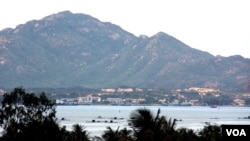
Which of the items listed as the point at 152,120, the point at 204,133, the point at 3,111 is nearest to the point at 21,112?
the point at 3,111

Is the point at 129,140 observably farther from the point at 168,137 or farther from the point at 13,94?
the point at 13,94

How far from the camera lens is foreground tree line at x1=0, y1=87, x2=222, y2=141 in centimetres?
2808

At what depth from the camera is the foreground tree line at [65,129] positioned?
2808 centimetres

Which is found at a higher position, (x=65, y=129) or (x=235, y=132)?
(x=235, y=132)

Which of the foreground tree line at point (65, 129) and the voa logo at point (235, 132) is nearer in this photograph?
the voa logo at point (235, 132)

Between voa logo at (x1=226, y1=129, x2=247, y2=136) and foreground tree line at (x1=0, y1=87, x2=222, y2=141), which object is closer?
voa logo at (x1=226, y1=129, x2=247, y2=136)

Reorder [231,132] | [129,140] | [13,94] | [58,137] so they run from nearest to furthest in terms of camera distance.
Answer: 1. [231,132]
2. [129,140]
3. [58,137]
4. [13,94]

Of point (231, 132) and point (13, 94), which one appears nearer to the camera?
point (231, 132)

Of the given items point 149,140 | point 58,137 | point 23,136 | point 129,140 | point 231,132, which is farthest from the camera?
point 23,136

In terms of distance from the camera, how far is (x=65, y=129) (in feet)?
162

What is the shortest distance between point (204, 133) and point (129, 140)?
16.4 m

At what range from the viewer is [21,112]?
59875 millimetres

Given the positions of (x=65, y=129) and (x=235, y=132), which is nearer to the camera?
(x=235, y=132)

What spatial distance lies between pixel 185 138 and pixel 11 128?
22124 mm
